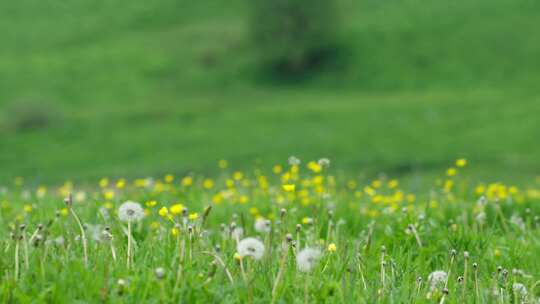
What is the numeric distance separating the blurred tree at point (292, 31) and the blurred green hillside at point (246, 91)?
1411 mm

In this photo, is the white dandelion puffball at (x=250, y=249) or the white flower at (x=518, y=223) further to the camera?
the white flower at (x=518, y=223)

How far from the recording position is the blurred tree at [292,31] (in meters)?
53.0

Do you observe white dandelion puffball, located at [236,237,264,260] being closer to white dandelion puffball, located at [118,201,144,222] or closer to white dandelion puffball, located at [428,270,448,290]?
white dandelion puffball, located at [118,201,144,222]

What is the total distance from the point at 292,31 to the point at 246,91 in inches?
222

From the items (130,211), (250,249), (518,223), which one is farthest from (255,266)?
(518,223)

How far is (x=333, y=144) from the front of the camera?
36.5m

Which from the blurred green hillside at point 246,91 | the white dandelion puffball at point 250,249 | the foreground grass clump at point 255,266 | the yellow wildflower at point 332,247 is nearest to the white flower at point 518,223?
the foreground grass clump at point 255,266

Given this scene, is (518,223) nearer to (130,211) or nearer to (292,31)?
(130,211)

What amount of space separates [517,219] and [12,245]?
13.8 ft

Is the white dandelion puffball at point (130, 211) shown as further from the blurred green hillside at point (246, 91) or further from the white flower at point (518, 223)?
the blurred green hillside at point (246, 91)

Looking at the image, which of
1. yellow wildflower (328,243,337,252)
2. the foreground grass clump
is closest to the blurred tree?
the foreground grass clump

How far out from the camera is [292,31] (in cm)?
5397

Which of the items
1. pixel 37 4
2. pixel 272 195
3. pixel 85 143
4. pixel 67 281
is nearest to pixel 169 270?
pixel 67 281

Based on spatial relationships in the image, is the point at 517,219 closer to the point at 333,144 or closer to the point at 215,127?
the point at 333,144
